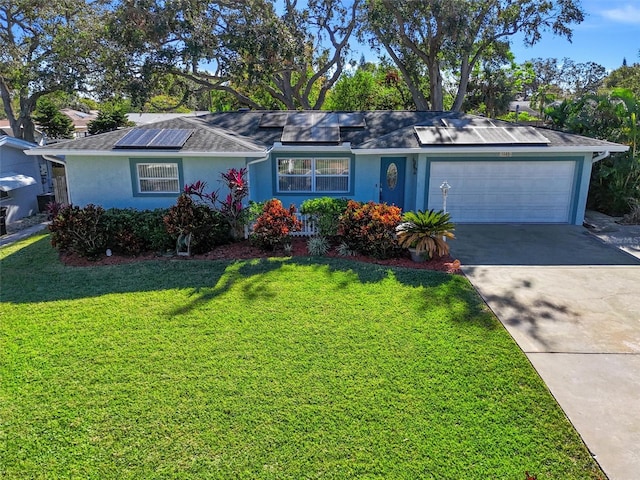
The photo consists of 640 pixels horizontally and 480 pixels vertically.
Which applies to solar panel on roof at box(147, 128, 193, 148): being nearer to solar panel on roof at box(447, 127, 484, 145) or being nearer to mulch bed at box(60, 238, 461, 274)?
mulch bed at box(60, 238, 461, 274)

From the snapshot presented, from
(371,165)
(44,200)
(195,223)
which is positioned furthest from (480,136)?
(44,200)

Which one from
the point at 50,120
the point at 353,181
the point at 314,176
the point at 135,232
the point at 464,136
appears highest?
the point at 50,120

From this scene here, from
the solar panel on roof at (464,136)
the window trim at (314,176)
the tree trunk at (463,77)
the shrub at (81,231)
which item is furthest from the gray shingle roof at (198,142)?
the tree trunk at (463,77)

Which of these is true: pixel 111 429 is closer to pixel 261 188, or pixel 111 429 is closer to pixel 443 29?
pixel 261 188

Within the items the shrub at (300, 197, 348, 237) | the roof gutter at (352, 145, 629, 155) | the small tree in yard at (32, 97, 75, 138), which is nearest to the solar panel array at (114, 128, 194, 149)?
the shrub at (300, 197, 348, 237)

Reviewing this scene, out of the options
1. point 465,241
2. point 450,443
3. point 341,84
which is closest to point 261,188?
point 465,241

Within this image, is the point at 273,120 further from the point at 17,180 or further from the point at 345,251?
the point at 17,180
